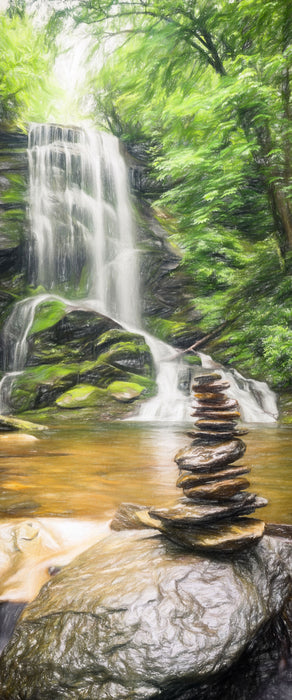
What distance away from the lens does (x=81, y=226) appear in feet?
56.4

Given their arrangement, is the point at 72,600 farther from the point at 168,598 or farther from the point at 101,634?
the point at 168,598

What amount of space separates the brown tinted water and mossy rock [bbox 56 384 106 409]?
3514 millimetres

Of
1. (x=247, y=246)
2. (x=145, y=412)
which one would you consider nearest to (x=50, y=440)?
(x=145, y=412)

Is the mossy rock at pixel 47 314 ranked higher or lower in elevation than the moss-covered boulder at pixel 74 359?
higher

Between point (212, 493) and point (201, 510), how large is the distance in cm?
11

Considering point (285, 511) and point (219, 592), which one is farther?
point (285, 511)

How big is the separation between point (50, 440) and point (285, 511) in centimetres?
481

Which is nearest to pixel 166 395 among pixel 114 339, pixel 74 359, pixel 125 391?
pixel 125 391

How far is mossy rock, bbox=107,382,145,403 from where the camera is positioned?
11.4 metres

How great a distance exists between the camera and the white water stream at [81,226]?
16516mm

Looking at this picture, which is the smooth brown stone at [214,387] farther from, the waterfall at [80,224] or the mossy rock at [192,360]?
the waterfall at [80,224]

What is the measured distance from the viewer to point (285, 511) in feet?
9.45

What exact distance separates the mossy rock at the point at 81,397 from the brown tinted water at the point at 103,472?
3.51 metres

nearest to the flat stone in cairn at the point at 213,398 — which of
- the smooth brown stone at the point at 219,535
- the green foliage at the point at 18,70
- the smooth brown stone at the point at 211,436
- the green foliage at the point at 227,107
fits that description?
the smooth brown stone at the point at 211,436
